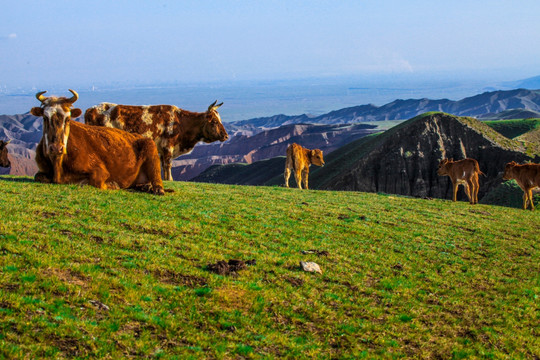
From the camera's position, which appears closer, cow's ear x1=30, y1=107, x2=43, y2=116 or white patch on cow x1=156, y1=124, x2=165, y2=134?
cow's ear x1=30, y1=107, x2=43, y2=116

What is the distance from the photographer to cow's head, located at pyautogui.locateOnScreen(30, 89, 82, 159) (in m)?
15.2

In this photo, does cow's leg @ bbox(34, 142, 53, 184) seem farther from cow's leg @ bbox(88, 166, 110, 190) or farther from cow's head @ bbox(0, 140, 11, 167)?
cow's head @ bbox(0, 140, 11, 167)

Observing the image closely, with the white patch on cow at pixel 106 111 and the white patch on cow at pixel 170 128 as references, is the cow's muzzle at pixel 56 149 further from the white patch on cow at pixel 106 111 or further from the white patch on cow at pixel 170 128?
the white patch on cow at pixel 170 128

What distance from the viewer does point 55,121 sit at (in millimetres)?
15336

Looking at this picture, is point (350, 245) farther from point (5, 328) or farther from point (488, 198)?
point (488, 198)

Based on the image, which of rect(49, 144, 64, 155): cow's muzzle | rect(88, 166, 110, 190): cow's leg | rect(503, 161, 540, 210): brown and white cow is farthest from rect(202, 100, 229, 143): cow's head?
rect(503, 161, 540, 210): brown and white cow

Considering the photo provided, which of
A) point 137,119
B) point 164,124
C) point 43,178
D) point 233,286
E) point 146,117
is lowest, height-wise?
point 233,286

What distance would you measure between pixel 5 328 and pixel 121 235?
4913 millimetres

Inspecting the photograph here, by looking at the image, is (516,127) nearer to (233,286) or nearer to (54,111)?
(54,111)

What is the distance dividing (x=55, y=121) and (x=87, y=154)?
4.79 feet

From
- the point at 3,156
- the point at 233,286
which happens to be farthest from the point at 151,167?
the point at 3,156

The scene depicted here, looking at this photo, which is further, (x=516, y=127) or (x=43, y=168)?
(x=516, y=127)

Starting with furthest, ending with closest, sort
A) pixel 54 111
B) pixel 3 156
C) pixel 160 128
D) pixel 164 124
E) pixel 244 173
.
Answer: pixel 244 173
pixel 3 156
pixel 164 124
pixel 160 128
pixel 54 111

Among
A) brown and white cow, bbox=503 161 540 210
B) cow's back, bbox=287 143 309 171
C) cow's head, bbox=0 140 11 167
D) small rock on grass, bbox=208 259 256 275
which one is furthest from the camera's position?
cow's back, bbox=287 143 309 171
